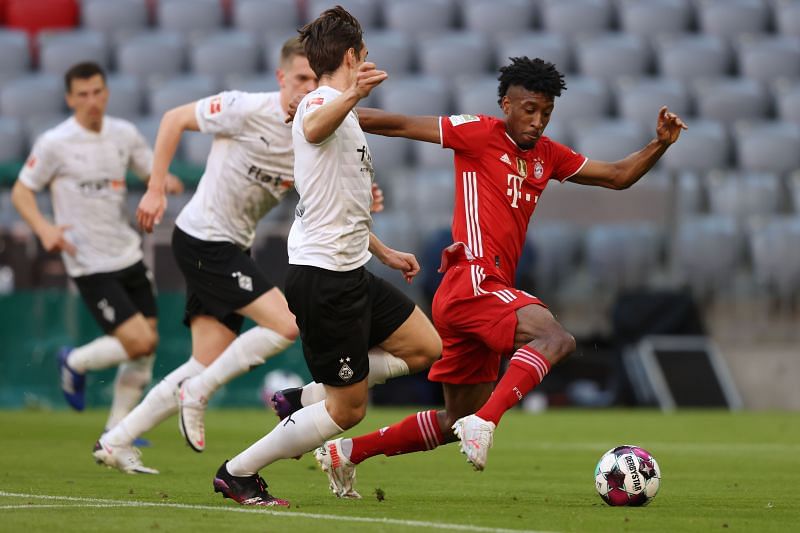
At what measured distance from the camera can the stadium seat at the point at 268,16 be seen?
20.0m

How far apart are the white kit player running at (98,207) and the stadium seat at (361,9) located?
10024mm

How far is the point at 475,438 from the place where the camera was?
5.59 meters

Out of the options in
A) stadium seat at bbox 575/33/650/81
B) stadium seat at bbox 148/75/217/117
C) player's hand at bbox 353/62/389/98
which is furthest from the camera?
stadium seat at bbox 575/33/650/81

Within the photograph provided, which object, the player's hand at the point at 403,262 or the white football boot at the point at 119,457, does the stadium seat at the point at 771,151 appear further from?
the player's hand at the point at 403,262

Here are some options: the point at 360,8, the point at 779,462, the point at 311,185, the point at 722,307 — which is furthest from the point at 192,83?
the point at 311,185

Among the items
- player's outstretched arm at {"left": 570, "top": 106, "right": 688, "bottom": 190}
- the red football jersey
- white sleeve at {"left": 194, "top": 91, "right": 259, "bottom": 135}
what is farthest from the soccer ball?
white sleeve at {"left": 194, "top": 91, "right": 259, "bottom": 135}

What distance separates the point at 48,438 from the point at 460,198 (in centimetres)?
532

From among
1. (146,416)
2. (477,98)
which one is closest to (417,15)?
A: (477,98)

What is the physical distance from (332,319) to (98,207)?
15.9 feet

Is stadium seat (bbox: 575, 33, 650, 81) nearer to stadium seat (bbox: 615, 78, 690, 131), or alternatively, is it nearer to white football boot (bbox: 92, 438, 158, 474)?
stadium seat (bbox: 615, 78, 690, 131)

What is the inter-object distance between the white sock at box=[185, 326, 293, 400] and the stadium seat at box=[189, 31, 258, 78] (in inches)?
468

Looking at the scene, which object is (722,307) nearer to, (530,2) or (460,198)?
(530,2)

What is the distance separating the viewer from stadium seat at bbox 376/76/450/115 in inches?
706

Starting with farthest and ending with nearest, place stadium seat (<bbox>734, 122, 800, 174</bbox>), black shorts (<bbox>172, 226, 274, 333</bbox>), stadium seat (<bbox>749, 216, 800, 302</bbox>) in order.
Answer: stadium seat (<bbox>734, 122, 800, 174</bbox>)
stadium seat (<bbox>749, 216, 800, 302</bbox>)
black shorts (<bbox>172, 226, 274, 333</bbox>)
